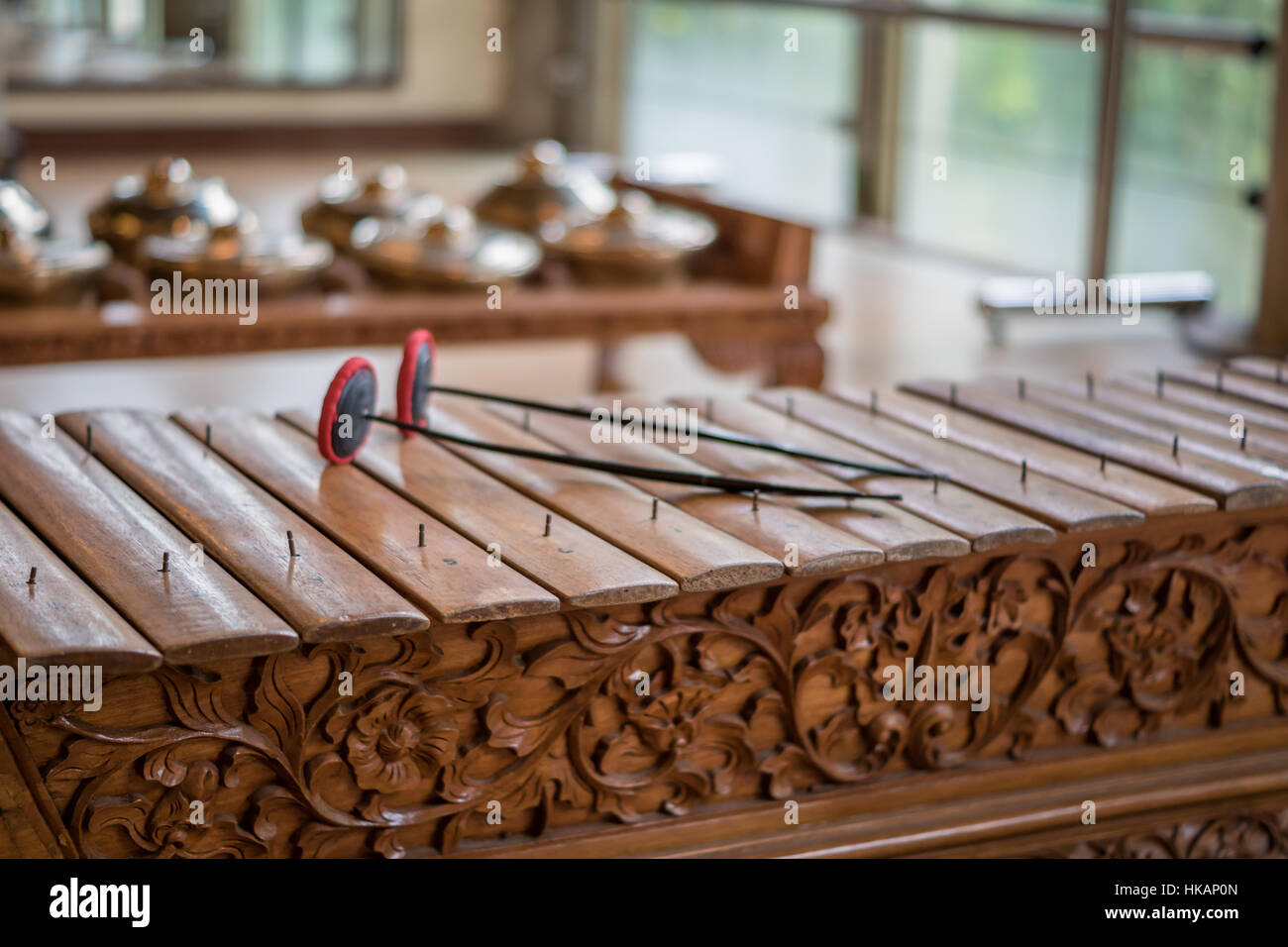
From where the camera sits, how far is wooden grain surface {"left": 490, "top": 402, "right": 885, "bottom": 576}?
1556mm

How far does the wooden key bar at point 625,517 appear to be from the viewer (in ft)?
4.97

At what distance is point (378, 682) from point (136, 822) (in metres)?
0.22

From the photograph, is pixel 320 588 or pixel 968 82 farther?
pixel 968 82

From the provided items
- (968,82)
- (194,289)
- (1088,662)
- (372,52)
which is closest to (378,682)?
(1088,662)

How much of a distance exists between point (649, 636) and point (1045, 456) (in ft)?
1.83

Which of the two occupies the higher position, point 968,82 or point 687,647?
point 968,82

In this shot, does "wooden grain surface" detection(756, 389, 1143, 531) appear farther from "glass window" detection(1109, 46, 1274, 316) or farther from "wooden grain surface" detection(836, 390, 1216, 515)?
"glass window" detection(1109, 46, 1274, 316)

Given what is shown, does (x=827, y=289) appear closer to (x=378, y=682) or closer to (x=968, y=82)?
(x=968, y=82)

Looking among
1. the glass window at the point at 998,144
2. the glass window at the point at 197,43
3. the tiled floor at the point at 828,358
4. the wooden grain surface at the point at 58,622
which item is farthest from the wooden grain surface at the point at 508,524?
the glass window at the point at 197,43

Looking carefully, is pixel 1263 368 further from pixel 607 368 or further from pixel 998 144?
pixel 998 144

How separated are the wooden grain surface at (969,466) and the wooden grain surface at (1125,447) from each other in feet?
0.37

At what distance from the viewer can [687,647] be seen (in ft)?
5.29

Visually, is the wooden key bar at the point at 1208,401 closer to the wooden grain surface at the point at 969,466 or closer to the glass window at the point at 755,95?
the wooden grain surface at the point at 969,466

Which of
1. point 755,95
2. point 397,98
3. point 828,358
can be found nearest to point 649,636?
point 828,358
